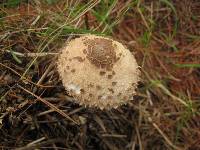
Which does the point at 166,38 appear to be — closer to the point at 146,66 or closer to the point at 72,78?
the point at 146,66

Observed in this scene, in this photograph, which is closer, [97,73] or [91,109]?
[97,73]

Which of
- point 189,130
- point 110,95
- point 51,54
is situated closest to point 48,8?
point 51,54

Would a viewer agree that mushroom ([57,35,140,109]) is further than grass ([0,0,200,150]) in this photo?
No

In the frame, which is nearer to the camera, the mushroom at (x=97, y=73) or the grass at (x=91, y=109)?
the mushroom at (x=97, y=73)

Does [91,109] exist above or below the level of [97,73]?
below
